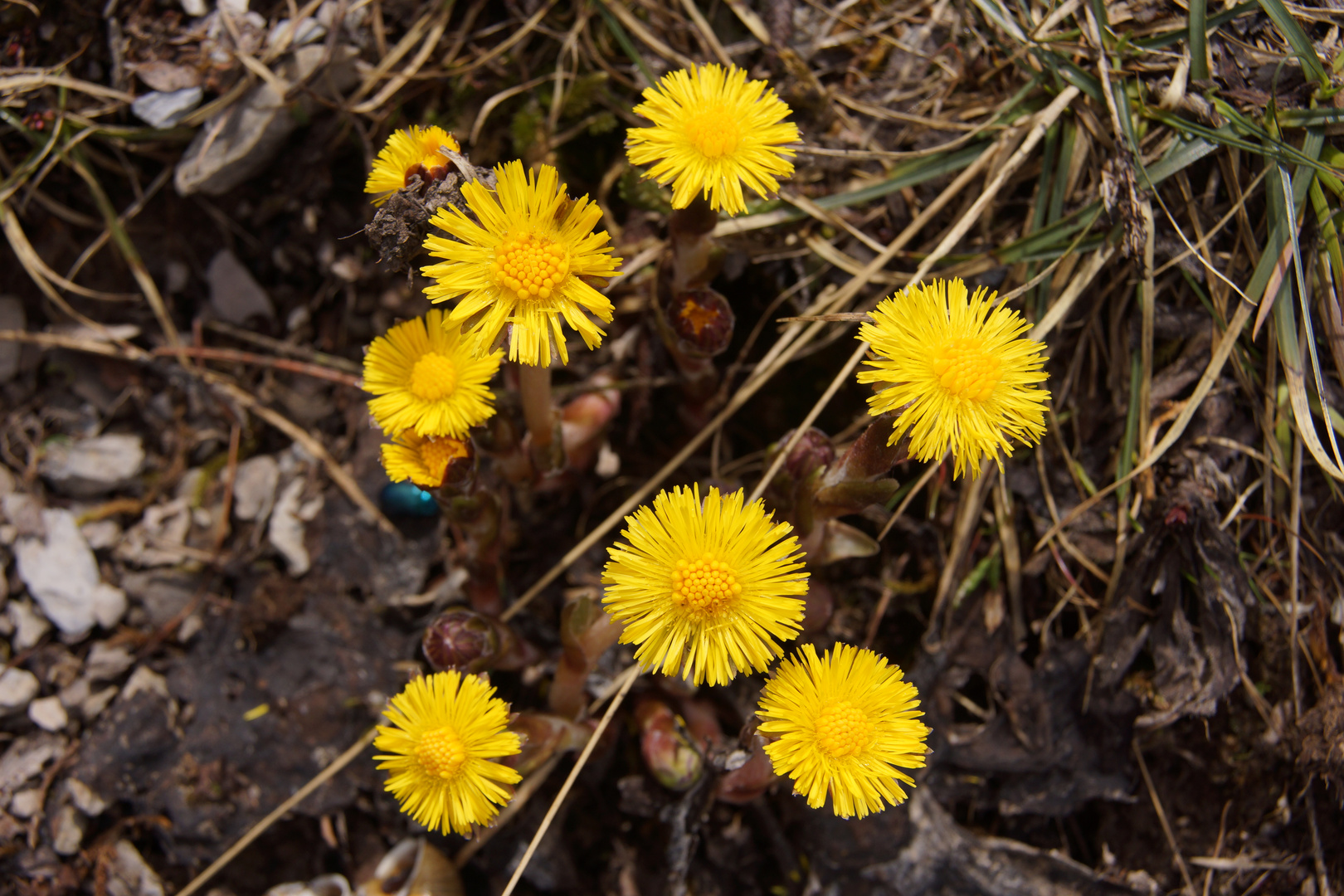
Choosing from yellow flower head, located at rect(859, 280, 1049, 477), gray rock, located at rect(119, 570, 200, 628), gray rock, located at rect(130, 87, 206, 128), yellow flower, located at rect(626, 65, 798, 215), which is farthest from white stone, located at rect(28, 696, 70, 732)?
yellow flower head, located at rect(859, 280, 1049, 477)

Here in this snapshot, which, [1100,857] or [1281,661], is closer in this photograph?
[1281,661]

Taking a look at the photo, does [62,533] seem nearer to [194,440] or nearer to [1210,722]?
[194,440]

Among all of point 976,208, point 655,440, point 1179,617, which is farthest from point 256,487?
point 1179,617

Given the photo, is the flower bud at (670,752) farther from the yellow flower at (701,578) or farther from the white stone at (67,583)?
the white stone at (67,583)

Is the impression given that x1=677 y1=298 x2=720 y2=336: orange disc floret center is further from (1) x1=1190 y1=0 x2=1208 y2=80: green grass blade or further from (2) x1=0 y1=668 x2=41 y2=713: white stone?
(2) x1=0 y1=668 x2=41 y2=713: white stone

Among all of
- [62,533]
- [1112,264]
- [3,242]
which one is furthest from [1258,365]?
[3,242]

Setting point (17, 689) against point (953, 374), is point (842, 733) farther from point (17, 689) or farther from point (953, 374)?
point (17, 689)
